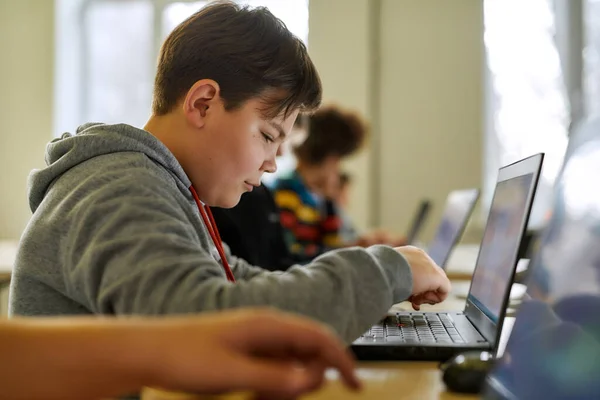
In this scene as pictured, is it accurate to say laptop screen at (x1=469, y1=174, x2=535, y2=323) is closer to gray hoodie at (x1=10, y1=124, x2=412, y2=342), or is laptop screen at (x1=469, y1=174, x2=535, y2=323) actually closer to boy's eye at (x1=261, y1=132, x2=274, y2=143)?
gray hoodie at (x1=10, y1=124, x2=412, y2=342)

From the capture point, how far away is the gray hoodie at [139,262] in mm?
646

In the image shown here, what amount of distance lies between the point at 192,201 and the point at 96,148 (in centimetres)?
17

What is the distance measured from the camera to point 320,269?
2.33 feet

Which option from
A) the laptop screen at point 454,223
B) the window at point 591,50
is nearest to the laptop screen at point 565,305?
the laptop screen at point 454,223

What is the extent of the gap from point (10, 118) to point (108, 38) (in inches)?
34.9

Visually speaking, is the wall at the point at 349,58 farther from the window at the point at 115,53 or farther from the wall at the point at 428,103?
the window at the point at 115,53

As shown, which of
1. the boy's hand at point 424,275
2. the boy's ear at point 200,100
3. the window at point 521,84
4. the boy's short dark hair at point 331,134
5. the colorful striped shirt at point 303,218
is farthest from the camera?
the window at point 521,84

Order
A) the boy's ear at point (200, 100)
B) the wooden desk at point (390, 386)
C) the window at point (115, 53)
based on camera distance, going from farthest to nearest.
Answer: the window at point (115, 53)
the boy's ear at point (200, 100)
the wooden desk at point (390, 386)

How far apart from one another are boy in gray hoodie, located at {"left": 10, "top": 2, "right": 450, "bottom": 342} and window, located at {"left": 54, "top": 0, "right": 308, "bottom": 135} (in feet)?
12.4

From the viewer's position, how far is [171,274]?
64 cm

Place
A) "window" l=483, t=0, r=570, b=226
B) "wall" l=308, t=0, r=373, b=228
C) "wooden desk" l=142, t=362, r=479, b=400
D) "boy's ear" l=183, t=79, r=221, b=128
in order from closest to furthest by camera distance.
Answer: "wooden desk" l=142, t=362, r=479, b=400 → "boy's ear" l=183, t=79, r=221, b=128 → "window" l=483, t=0, r=570, b=226 → "wall" l=308, t=0, r=373, b=228

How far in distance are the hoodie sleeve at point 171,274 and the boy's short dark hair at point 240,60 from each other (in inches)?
10.7

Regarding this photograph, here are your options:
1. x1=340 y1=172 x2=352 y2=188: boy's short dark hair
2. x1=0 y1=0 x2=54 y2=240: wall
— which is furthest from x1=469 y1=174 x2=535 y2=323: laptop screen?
x1=0 y1=0 x2=54 y2=240: wall

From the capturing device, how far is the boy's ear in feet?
3.12
